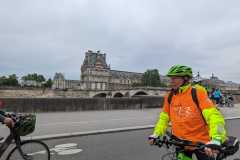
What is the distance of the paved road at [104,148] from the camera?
7.36 meters

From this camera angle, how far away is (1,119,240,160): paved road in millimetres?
7363

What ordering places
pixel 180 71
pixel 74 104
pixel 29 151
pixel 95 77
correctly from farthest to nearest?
1. pixel 95 77
2. pixel 74 104
3. pixel 29 151
4. pixel 180 71

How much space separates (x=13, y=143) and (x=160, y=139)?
3099 mm

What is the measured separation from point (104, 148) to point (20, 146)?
303cm

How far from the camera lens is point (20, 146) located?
567 centimetres

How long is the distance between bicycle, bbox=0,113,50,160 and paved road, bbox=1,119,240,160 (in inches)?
54.4

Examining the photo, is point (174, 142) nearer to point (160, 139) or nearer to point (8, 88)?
point (160, 139)

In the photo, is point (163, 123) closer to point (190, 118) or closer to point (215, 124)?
point (190, 118)

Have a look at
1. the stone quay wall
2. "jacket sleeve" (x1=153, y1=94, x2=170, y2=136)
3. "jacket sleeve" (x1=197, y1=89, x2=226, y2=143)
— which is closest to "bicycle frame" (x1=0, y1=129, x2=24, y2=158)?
"jacket sleeve" (x1=153, y1=94, x2=170, y2=136)

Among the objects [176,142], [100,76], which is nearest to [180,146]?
[176,142]

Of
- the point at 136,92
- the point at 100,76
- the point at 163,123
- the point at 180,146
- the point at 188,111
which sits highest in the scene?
the point at 100,76

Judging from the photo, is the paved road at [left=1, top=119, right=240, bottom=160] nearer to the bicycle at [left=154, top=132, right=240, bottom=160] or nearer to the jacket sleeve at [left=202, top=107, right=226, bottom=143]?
the bicycle at [left=154, top=132, right=240, bottom=160]

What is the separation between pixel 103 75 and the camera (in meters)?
138

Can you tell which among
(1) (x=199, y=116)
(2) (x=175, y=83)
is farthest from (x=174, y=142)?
(2) (x=175, y=83)
